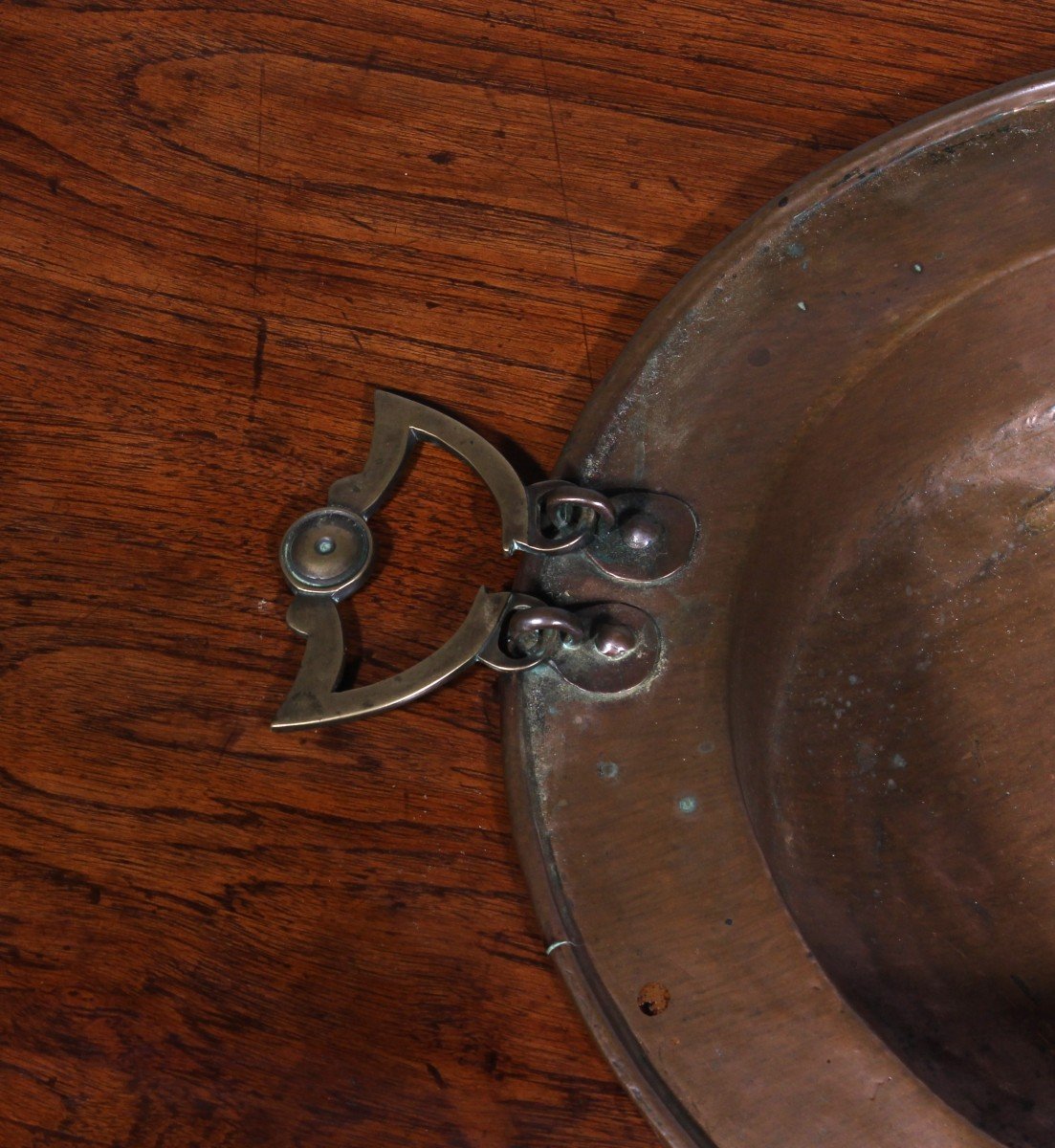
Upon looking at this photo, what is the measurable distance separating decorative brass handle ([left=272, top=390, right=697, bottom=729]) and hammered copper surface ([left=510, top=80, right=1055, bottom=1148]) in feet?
0.05

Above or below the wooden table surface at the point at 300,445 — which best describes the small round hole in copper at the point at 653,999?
below

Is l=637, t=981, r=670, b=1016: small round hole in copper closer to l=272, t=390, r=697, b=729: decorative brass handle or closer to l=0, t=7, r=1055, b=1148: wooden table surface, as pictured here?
l=0, t=7, r=1055, b=1148: wooden table surface

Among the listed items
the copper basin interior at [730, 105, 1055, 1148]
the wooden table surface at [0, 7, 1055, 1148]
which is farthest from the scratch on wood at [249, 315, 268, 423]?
the copper basin interior at [730, 105, 1055, 1148]

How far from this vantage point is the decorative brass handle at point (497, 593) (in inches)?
21.9

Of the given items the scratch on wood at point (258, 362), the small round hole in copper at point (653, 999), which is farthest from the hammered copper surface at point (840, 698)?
the scratch on wood at point (258, 362)

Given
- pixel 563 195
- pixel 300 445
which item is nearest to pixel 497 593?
pixel 300 445

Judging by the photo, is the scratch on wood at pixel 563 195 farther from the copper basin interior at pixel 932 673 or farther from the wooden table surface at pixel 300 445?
the copper basin interior at pixel 932 673

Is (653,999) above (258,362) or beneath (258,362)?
beneath

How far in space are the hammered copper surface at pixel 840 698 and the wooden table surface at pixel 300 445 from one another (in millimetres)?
45

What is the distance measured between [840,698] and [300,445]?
341mm

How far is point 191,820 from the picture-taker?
0.55m

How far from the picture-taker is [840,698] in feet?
2.15

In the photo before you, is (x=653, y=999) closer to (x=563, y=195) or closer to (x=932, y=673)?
(x=932, y=673)

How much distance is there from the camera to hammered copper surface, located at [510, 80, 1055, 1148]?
20.1 inches
